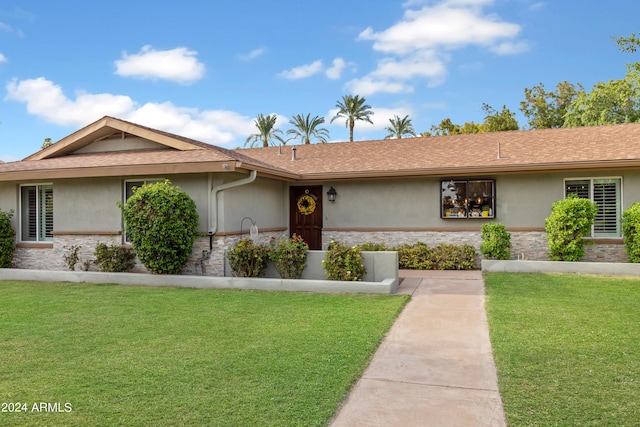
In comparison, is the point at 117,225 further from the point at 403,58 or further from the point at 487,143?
the point at 403,58

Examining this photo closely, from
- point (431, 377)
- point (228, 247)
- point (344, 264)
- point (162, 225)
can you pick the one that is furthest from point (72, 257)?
point (431, 377)

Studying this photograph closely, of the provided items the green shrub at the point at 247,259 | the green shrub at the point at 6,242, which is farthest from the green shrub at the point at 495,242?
the green shrub at the point at 6,242

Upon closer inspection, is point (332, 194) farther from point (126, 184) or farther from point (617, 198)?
point (617, 198)

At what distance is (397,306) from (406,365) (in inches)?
100

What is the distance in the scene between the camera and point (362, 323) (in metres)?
5.96

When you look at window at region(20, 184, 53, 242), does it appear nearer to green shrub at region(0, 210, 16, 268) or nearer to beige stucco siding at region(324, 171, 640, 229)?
green shrub at region(0, 210, 16, 268)

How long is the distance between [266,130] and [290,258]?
106 ft

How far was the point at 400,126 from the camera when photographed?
38.3 metres

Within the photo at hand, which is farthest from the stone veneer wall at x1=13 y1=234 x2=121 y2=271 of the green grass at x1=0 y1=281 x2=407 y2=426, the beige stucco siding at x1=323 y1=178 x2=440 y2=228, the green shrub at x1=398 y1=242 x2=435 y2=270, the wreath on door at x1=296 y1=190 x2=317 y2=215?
the green shrub at x1=398 y1=242 x2=435 y2=270

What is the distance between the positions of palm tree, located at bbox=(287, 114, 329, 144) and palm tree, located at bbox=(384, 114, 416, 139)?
5.53 meters

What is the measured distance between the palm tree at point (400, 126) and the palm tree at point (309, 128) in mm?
5531

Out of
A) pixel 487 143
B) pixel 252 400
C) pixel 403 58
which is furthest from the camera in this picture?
pixel 403 58

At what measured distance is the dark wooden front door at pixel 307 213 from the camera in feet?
43.6

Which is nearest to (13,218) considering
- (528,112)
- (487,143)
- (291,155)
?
(291,155)
